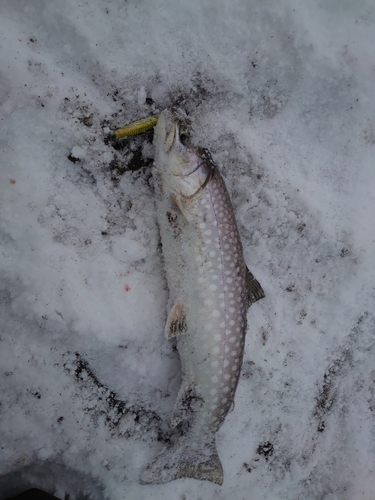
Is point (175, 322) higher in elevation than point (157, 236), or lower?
lower

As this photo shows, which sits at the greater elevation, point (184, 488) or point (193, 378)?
point (193, 378)

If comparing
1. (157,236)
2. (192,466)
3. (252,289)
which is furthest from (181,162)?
(192,466)

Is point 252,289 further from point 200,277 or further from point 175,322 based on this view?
point 175,322

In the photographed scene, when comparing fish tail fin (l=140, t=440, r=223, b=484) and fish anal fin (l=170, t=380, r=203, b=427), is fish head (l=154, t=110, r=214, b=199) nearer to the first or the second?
fish anal fin (l=170, t=380, r=203, b=427)

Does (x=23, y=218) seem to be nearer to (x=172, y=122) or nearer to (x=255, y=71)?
(x=172, y=122)

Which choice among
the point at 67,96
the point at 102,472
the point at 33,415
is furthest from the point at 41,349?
the point at 67,96

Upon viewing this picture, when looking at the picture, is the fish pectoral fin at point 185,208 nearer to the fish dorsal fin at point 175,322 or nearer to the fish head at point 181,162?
the fish head at point 181,162
